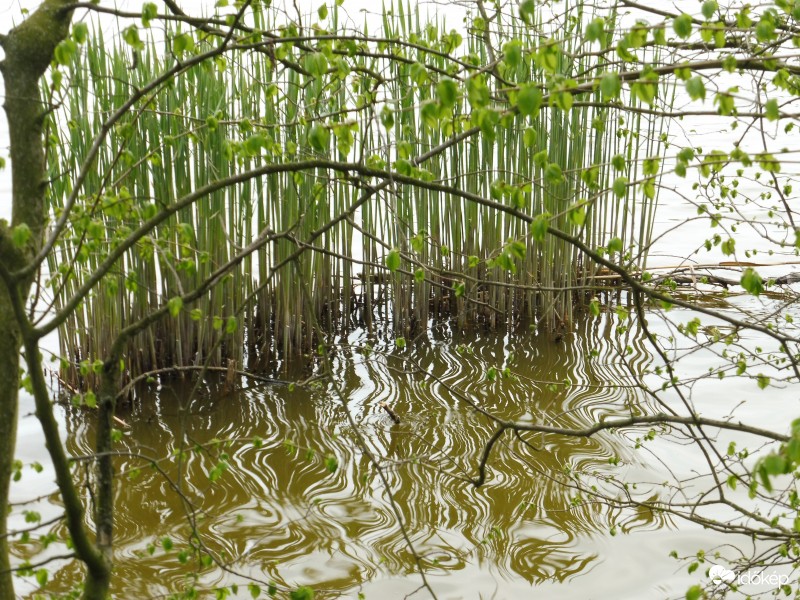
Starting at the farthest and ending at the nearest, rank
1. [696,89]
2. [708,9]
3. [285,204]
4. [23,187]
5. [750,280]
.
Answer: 1. [285,204]
2. [23,187]
3. [708,9]
4. [750,280]
5. [696,89]

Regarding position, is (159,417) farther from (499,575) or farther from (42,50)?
(42,50)

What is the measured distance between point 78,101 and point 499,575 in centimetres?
282

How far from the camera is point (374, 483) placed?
3.51 m

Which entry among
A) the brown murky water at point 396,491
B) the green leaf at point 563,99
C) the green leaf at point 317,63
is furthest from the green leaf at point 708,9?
the brown murky water at point 396,491

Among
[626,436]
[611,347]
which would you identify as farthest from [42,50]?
[611,347]

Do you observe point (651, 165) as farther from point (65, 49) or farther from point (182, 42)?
point (65, 49)

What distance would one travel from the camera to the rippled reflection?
2957mm

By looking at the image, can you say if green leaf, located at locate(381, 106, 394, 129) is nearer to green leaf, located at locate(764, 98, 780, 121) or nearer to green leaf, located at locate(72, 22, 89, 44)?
green leaf, located at locate(72, 22, 89, 44)

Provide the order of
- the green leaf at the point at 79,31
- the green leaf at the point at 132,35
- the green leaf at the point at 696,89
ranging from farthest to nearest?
the green leaf at the point at 132,35 < the green leaf at the point at 79,31 < the green leaf at the point at 696,89

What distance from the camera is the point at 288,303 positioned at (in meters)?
4.46

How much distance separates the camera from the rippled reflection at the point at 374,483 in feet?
9.70

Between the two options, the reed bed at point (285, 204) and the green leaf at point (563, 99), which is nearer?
the green leaf at point (563, 99)

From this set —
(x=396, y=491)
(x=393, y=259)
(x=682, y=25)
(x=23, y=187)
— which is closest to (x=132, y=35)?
(x=23, y=187)

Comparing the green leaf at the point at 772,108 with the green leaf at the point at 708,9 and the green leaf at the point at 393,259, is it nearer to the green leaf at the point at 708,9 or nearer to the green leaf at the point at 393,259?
the green leaf at the point at 708,9
